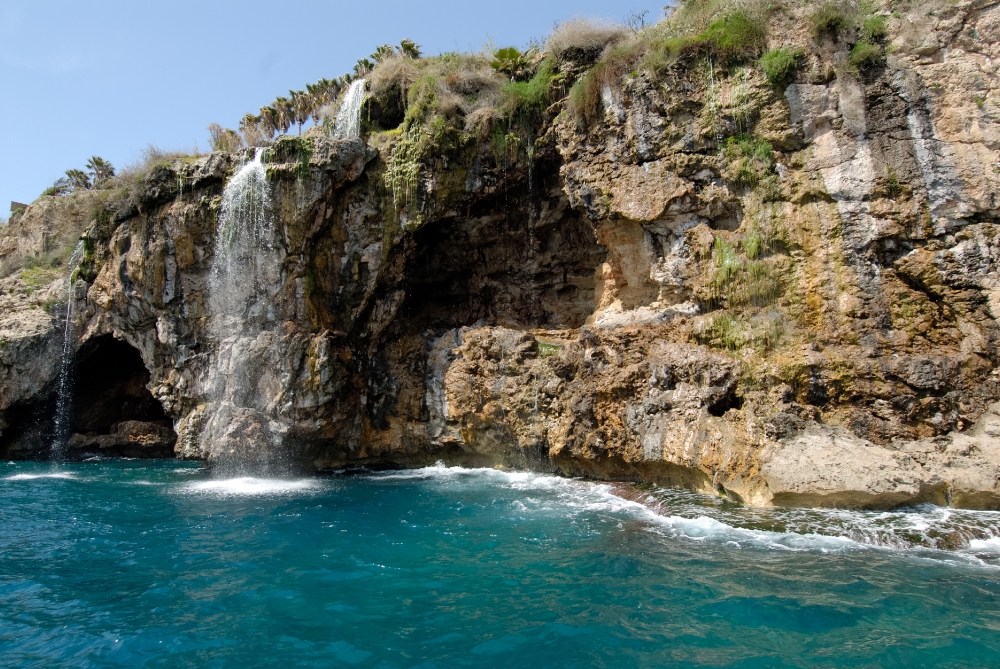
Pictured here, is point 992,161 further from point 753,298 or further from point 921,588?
point 921,588

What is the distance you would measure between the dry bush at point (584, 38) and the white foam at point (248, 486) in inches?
501

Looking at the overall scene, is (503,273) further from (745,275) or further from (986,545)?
(986,545)

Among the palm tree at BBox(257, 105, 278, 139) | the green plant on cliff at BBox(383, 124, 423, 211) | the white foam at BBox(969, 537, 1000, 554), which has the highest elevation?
the palm tree at BBox(257, 105, 278, 139)

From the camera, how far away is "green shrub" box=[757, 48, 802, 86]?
42.9ft

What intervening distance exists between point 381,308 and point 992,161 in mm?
14000

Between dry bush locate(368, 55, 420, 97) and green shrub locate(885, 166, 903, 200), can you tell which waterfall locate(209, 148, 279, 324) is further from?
green shrub locate(885, 166, 903, 200)

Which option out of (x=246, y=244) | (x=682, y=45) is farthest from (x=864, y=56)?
(x=246, y=244)

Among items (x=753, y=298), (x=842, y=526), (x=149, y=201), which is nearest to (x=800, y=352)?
(x=753, y=298)

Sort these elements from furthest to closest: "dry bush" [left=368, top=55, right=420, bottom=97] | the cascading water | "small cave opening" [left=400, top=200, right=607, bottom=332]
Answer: "small cave opening" [left=400, top=200, right=607, bottom=332], "dry bush" [left=368, top=55, right=420, bottom=97], the cascading water

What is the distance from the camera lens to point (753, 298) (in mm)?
12852

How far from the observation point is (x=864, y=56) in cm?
1246

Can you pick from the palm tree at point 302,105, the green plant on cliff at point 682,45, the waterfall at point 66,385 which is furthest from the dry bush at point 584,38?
the waterfall at point 66,385

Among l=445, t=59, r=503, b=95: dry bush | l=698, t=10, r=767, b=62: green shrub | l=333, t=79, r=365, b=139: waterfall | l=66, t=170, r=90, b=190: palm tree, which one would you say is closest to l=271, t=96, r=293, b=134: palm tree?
l=333, t=79, r=365, b=139: waterfall

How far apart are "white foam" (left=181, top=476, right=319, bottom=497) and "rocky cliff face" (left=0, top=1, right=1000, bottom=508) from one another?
2.64 ft
